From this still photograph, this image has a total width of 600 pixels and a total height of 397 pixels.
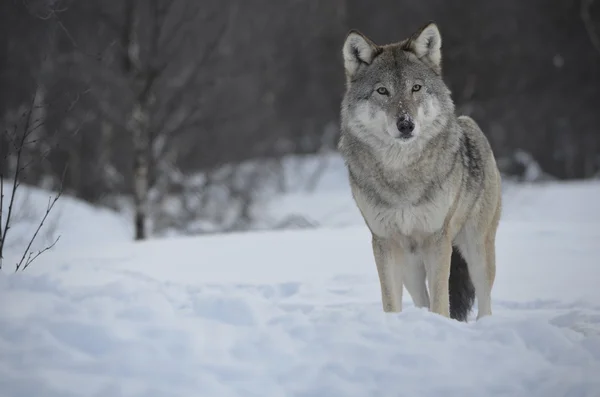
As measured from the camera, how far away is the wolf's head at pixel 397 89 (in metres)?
3.69

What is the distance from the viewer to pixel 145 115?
29.8 feet

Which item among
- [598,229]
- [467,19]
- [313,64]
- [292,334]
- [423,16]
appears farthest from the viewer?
[313,64]

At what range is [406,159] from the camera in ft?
12.5

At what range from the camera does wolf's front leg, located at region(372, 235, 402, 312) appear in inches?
151

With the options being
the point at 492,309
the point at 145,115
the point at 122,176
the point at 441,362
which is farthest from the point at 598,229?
the point at 122,176

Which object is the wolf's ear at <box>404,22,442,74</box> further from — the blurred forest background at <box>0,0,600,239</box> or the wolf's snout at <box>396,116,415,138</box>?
the blurred forest background at <box>0,0,600,239</box>

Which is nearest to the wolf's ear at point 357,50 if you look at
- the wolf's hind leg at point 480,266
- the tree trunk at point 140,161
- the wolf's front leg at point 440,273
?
the wolf's front leg at point 440,273

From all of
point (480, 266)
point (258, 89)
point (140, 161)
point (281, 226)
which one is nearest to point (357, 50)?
point (480, 266)

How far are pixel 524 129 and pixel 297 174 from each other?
6.74m

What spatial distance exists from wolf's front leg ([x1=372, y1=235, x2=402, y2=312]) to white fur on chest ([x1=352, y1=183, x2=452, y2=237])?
0.08 meters

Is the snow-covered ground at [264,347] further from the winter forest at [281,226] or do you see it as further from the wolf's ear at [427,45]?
the wolf's ear at [427,45]

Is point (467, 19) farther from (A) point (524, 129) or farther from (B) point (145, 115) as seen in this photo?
(B) point (145, 115)

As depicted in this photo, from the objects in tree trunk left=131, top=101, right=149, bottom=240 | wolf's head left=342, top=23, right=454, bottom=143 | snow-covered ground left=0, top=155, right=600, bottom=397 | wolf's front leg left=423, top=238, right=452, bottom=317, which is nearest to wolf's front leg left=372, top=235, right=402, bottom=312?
wolf's front leg left=423, top=238, right=452, bottom=317

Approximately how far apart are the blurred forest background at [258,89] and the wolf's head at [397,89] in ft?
22.5
